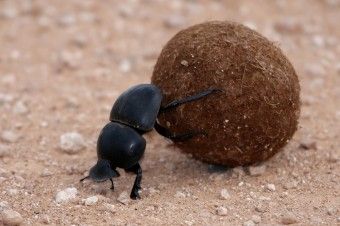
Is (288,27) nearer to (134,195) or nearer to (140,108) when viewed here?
(140,108)

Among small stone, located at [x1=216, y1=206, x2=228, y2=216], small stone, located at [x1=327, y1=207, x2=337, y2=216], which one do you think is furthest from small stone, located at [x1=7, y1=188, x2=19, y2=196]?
small stone, located at [x1=327, y1=207, x2=337, y2=216]

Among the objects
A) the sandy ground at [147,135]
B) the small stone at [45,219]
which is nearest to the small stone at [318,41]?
the sandy ground at [147,135]

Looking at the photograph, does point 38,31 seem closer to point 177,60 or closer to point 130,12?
point 130,12

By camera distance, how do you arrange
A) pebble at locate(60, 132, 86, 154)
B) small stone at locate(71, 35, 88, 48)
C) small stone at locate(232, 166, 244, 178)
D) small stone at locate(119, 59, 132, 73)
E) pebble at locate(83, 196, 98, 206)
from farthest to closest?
1. small stone at locate(71, 35, 88, 48)
2. small stone at locate(119, 59, 132, 73)
3. pebble at locate(60, 132, 86, 154)
4. small stone at locate(232, 166, 244, 178)
5. pebble at locate(83, 196, 98, 206)

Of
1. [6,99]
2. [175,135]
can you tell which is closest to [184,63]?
[175,135]

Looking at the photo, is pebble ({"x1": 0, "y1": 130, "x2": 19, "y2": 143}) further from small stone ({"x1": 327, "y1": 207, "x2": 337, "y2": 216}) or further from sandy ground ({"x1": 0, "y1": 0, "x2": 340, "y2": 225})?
small stone ({"x1": 327, "y1": 207, "x2": 337, "y2": 216})

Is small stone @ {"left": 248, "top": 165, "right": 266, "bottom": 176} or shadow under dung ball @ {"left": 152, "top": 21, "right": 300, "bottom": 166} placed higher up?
shadow under dung ball @ {"left": 152, "top": 21, "right": 300, "bottom": 166}

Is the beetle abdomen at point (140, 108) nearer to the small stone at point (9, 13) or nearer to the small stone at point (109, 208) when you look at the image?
the small stone at point (109, 208)
